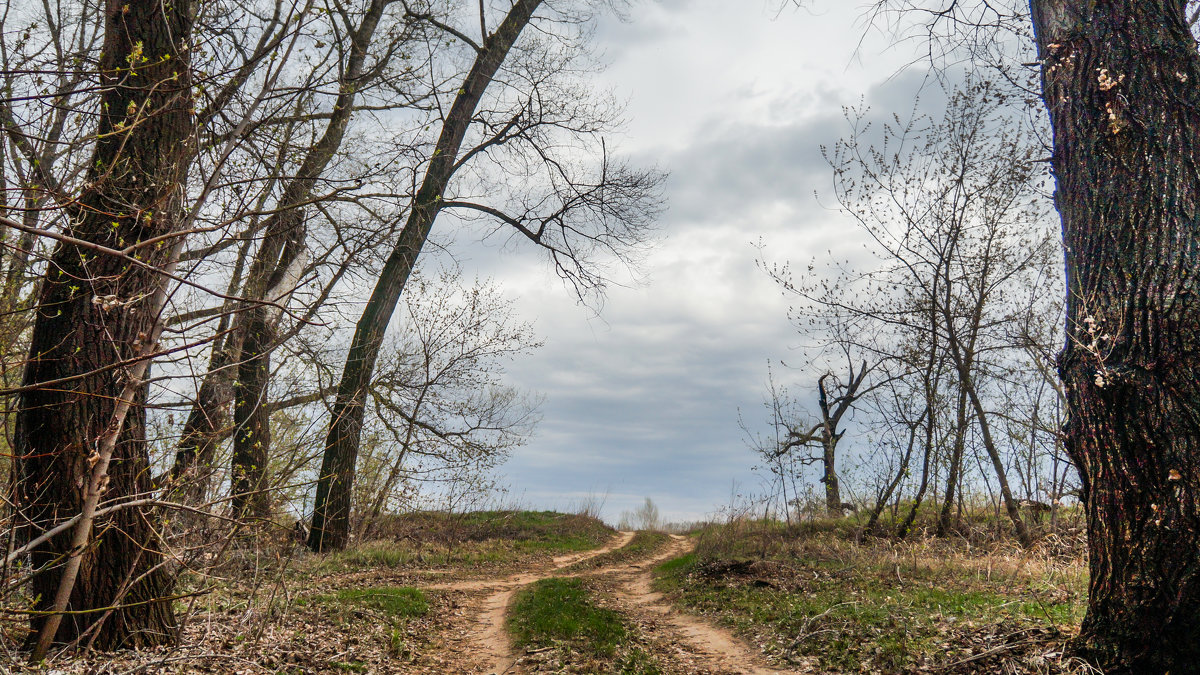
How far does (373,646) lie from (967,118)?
1309 centimetres

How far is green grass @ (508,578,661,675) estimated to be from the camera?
699 centimetres

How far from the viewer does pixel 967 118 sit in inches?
525

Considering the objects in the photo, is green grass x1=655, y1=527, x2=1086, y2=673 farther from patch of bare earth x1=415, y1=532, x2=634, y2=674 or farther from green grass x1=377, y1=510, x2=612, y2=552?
green grass x1=377, y1=510, x2=612, y2=552

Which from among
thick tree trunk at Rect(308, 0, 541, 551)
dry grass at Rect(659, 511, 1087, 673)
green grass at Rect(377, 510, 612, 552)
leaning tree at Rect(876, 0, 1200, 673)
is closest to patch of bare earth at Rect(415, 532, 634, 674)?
dry grass at Rect(659, 511, 1087, 673)

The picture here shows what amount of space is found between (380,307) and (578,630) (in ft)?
26.9

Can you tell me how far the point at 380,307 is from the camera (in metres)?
14.1

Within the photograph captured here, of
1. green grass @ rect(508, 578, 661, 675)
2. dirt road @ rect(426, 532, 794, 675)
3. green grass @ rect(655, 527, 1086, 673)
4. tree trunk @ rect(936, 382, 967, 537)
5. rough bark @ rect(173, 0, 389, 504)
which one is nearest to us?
green grass @ rect(655, 527, 1086, 673)

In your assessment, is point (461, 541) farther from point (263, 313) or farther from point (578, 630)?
point (578, 630)

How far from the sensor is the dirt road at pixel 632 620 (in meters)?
7.14

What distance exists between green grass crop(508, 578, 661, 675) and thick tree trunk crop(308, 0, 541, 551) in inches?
182

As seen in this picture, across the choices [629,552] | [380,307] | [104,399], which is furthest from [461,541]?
[104,399]

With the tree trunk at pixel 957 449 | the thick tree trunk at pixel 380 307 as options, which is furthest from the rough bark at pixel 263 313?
the tree trunk at pixel 957 449

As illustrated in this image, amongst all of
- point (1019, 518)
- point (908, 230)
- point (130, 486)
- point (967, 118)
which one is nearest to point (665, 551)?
point (1019, 518)

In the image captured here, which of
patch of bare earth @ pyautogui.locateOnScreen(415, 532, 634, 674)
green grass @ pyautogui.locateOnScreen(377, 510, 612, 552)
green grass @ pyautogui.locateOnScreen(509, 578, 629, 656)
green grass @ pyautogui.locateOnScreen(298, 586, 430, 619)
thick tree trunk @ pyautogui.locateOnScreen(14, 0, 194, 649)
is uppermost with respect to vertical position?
thick tree trunk @ pyautogui.locateOnScreen(14, 0, 194, 649)
